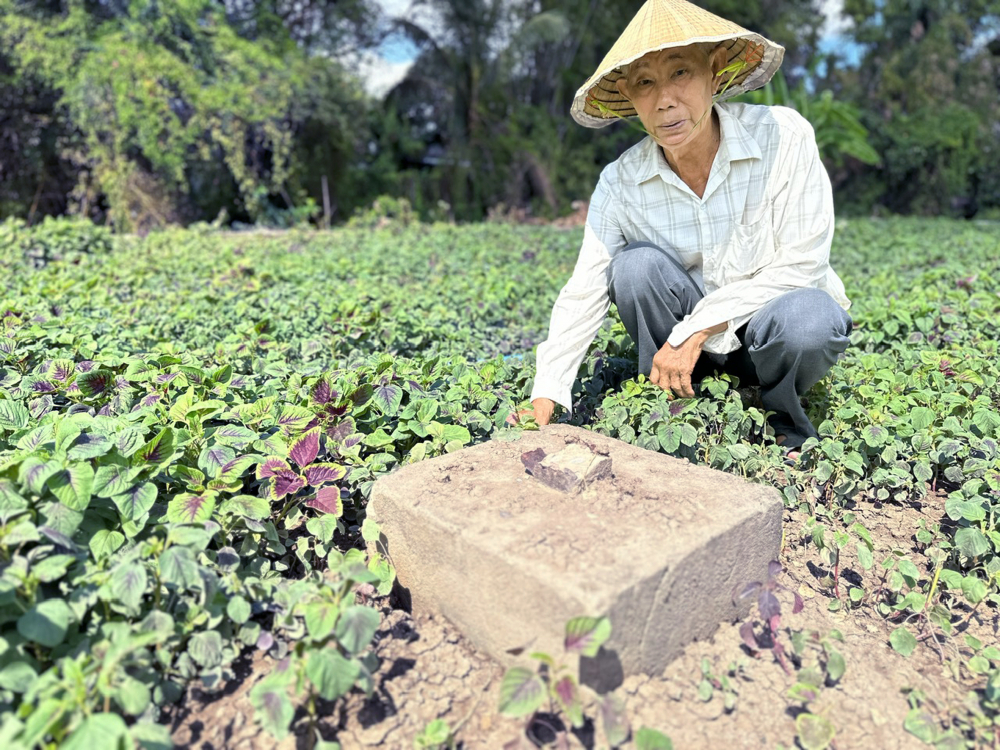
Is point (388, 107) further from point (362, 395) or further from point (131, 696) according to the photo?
point (131, 696)

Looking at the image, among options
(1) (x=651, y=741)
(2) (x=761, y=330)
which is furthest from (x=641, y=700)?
(2) (x=761, y=330)

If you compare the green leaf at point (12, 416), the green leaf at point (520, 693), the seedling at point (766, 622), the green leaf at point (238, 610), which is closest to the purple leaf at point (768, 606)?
the seedling at point (766, 622)

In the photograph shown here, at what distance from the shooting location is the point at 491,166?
52.3ft

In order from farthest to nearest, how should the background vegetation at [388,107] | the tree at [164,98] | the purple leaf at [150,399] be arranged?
the background vegetation at [388,107] < the tree at [164,98] < the purple leaf at [150,399]

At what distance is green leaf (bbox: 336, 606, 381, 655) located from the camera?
1.17m

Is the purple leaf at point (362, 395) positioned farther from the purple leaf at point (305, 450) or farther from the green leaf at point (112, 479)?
the green leaf at point (112, 479)

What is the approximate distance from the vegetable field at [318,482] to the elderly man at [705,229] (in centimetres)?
17

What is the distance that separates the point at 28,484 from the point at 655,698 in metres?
1.14

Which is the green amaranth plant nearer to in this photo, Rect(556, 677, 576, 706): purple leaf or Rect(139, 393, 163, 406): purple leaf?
Rect(556, 677, 576, 706): purple leaf

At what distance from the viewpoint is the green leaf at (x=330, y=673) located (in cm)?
112

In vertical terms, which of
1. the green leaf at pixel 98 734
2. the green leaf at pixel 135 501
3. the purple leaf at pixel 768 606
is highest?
the green leaf at pixel 135 501

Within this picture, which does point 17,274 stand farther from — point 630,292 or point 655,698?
point 655,698

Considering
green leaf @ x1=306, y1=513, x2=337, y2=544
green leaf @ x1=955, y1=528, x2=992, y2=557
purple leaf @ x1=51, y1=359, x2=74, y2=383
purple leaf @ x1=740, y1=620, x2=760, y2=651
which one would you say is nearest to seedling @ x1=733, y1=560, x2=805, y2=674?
purple leaf @ x1=740, y1=620, x2=760, y2=651

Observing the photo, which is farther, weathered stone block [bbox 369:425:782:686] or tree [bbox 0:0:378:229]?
tree [bbox 0:0:378:229]
